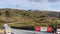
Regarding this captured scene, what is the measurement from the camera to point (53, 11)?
7.50 m

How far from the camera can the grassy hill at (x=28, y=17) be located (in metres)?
7.14


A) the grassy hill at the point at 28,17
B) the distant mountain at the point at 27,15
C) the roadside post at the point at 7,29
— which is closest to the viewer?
the roadside post at the point at 7,29

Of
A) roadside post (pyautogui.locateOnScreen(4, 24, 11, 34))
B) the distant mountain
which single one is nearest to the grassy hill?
the distant mountain

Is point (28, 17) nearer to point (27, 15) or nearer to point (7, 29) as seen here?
point (27, 15)

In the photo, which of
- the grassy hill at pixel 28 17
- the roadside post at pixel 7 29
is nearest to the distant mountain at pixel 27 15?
the grassy hill at pixel 28 17

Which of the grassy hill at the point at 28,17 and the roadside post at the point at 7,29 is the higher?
the grassy hill at the point at 28,17

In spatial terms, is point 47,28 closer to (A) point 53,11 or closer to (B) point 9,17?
(A) point 53,11

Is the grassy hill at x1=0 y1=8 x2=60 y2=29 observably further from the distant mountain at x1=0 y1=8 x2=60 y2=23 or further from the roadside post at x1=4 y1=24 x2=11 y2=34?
the roadside post at x1=4 y1=24 x2=11 y2=34

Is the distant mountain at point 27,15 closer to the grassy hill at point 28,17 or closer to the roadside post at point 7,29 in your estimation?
the grassy hill at point 28,17

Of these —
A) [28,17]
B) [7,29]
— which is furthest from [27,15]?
[7,29]

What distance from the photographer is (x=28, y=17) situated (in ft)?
24.6

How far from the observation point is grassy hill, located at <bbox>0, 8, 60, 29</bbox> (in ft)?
23.4

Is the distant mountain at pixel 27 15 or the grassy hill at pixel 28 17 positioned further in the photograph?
the distant mountain at pixel 27 15

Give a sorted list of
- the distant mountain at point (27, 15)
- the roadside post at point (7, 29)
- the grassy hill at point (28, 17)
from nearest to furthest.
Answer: the roadside post at point (7, 29), the grassy hill at point (28, 17), the distant mountain at point (27, 15)
